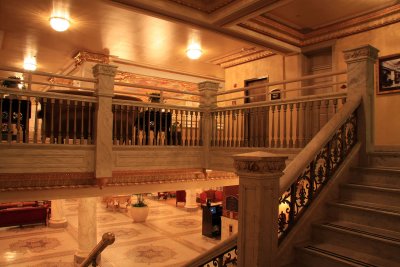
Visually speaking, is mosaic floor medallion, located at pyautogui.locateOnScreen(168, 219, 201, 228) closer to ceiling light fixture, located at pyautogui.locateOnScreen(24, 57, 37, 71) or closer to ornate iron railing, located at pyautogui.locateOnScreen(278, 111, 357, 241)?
ceiling light fixture, located at pyautogui.locateOnScreen(24, 57, 37, 71)

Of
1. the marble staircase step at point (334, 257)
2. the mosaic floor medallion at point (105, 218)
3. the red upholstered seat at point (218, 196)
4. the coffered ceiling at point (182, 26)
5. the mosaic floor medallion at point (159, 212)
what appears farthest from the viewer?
the red upholstered seat at point (218, 196)

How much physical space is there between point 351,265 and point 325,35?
6.32 meters

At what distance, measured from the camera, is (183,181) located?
6.23 m

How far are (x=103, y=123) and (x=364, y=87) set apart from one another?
3528 mm

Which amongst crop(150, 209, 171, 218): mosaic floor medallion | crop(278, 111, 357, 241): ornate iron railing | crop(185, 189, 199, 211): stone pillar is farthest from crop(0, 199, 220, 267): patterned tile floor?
crop(278, 111, 357, 241): ornate iron railing

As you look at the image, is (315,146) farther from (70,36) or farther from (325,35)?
(70,36)

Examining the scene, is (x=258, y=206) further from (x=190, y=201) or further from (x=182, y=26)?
(x=190, y=201)

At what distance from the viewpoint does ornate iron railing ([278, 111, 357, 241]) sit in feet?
8.86

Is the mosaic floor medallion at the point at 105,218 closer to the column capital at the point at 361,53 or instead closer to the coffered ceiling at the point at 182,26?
the coffered ceiling at the point at 182,26

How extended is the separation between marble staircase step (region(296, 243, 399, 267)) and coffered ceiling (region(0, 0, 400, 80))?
424 centimetres

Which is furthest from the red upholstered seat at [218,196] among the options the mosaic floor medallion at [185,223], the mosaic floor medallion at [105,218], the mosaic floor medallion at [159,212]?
the mosaic floor medallion at [105,218]

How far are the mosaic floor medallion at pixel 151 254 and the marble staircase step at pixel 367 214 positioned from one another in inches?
261

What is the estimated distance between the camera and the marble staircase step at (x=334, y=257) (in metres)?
2.36

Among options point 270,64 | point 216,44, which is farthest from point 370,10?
point 216,44
